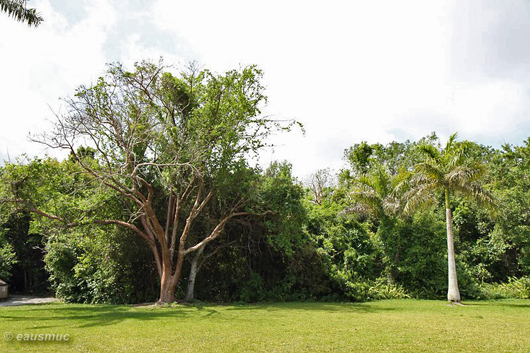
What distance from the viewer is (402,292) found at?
1839 cm

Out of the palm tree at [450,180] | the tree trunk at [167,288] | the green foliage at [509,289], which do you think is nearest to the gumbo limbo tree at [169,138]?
the tree trunk at [167,288]

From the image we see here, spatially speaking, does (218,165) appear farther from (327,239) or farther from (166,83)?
(327,239)

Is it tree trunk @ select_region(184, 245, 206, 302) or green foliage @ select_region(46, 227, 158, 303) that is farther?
green foliage @ select_region(46, 227, 158, 303)

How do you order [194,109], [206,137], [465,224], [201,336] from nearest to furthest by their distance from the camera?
[201,336] → [206,137] → [194,109] → [465,224]

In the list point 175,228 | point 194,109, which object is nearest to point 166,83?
point 194,109

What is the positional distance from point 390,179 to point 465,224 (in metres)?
5.26

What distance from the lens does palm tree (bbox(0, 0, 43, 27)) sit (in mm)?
10289

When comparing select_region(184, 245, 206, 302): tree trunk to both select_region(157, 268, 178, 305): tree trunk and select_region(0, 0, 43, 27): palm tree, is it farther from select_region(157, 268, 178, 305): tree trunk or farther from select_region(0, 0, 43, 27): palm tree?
select_region(0, 0, 43, 27): palm tree

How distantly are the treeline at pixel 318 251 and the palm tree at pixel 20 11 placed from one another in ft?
20.3

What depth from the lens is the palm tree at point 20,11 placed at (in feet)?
33.8

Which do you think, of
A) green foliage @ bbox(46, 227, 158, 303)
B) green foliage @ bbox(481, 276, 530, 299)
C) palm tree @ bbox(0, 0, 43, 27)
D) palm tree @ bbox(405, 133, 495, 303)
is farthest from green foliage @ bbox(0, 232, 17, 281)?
green foliage @ bbox(481, 276, 530, 299)

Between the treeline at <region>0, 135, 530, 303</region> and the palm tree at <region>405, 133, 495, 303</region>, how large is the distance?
2.12 ft

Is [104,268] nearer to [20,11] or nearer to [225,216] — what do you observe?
[225,216]

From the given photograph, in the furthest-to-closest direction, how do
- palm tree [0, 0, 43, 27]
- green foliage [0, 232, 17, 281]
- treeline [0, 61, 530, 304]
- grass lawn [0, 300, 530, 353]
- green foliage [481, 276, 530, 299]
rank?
1. green foliage [0, 232, 17, 281]
2. green foliage [481, 276, 530, 299]
3. treeline [0, 61, 530, 304]
4. palm tree [0, 0, 43, 27]
5. grass lawn [0, 300, 530, 353]
